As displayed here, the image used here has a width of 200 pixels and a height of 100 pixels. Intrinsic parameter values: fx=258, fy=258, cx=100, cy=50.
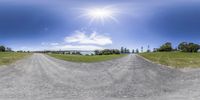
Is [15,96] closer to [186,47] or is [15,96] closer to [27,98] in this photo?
[27,98]

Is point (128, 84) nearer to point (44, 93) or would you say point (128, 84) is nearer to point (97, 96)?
point (97, 96)

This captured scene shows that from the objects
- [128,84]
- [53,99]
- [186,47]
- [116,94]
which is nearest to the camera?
[53,99]

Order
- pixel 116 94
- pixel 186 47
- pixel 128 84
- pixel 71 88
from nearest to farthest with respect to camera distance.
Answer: pixel 116 94 → pixel 71 88 → pixel 128 84 → pixel 186 47

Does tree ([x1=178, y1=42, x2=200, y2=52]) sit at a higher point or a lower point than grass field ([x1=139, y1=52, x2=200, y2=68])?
higher

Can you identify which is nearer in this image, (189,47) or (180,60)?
(180,60)

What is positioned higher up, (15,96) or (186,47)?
(186,47)

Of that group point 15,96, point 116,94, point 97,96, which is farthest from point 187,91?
point 15,96

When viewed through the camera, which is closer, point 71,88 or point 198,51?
point 71,88

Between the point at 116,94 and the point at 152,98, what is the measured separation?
2.14 metres

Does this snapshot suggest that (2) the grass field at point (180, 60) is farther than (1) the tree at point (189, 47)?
No

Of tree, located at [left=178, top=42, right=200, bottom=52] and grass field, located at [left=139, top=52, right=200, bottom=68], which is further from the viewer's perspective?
tree, located at [left=178, top=42, right=200, bottom=52]

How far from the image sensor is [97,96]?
14.5 m

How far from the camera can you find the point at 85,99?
13.8 metres

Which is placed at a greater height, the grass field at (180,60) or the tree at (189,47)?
the tree at (189,47)
